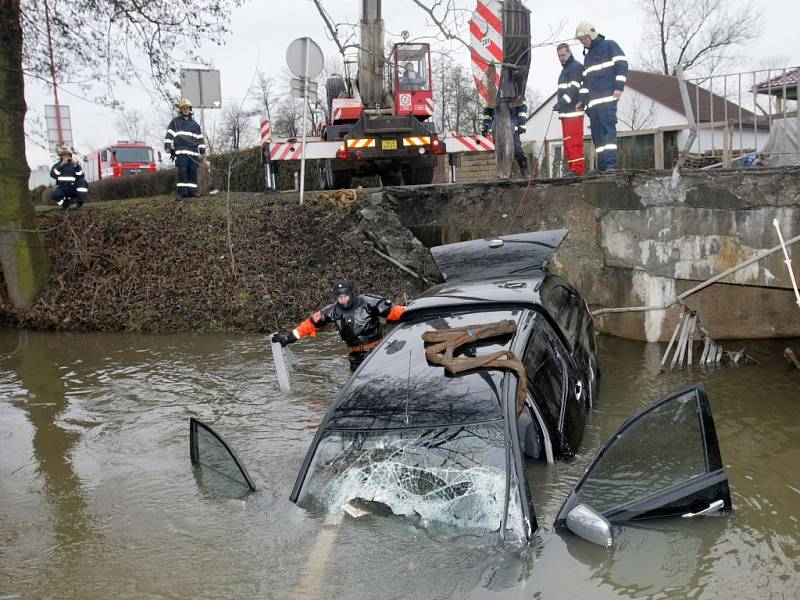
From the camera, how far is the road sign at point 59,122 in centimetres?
1705

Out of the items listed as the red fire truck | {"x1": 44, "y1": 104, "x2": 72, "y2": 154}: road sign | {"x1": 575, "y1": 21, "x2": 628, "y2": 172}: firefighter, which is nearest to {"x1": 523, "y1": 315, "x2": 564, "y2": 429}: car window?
{"x1": 575, "y1": 21, "x2": 628, "y2": 172}: firefighter

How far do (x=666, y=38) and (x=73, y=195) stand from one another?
38.0m

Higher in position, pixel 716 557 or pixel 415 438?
pixel 415 438

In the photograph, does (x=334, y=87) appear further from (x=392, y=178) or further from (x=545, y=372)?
(x=545, y=372)

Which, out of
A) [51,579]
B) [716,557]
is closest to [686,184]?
[716,557]

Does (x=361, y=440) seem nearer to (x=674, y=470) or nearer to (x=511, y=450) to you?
(x=511, y=450)

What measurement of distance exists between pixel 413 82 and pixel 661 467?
10668 mm

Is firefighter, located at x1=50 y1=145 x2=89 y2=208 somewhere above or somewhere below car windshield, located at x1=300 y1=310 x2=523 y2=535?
above

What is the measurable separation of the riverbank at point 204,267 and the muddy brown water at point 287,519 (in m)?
2.64

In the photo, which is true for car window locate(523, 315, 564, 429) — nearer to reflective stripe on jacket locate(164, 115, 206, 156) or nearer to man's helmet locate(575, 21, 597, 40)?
man's helmet locate(575, 21, 597, 40)

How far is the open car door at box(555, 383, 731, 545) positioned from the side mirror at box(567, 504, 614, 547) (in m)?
0.07

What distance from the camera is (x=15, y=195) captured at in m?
12.1

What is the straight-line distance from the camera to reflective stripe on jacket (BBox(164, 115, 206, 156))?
1312 cm

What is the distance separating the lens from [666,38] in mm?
42469
